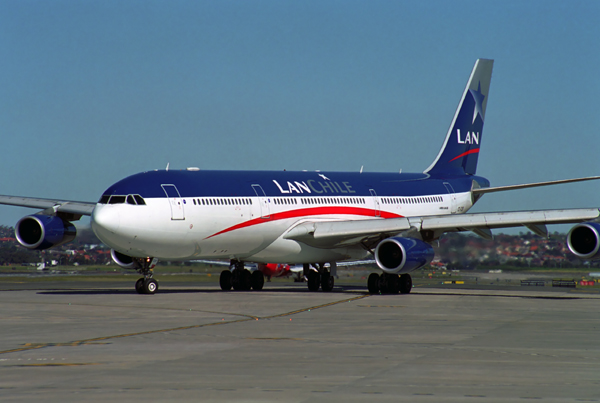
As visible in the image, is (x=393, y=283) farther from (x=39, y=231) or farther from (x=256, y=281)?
(x=39, y=231)

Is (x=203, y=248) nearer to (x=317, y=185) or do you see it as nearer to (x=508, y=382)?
(x=317, y=185)

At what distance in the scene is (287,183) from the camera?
31.2m

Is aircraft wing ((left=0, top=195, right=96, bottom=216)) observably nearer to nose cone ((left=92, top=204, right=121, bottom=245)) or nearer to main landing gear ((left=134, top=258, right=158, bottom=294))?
main landing gear ((left=134, top=258, right=158, bottom=294))

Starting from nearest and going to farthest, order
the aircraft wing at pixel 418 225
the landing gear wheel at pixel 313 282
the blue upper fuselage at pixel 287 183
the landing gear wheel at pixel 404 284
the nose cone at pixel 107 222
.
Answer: the nose cone at pixel 107 222 → the blue upper fuselage at pixel 287 183 → the aircraft wing at pixel 418 225 → the landing gear wheel at pixel 404 284 → the landing gear wheel at pixel 313 282

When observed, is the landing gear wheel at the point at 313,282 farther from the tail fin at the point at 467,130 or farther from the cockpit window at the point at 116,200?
the tail fin at the point at 467,130

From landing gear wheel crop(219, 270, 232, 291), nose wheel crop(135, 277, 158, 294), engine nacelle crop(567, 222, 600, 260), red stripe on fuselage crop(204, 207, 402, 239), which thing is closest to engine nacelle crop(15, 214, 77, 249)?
nose wheel crop(135, 277, 158, 294)

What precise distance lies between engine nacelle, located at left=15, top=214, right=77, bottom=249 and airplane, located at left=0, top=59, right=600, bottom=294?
4cm

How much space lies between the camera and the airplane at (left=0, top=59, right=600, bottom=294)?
26.4 meters

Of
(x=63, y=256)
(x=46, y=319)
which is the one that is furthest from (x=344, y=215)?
(x=63, y=256)

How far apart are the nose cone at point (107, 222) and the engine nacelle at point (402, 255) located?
8.81 meters

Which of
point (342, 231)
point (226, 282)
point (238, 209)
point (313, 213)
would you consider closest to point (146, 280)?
point (238, 209)

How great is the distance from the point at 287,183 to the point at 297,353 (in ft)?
61.9

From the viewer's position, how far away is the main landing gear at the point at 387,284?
98.2 feet

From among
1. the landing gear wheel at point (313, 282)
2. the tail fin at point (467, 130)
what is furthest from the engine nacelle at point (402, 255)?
the tail fin at point (467, 130)
